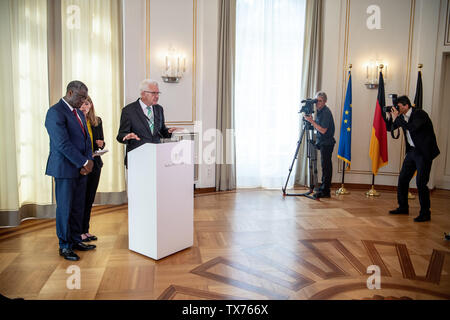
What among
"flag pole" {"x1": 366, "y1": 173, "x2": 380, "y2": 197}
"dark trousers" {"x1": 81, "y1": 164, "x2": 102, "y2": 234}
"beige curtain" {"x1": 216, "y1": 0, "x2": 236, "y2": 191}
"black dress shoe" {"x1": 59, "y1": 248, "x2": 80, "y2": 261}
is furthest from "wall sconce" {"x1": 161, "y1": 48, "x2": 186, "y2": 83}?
"flag pole" {"x1": 366, "y1": 173, "x2": 380, "y2": 197}

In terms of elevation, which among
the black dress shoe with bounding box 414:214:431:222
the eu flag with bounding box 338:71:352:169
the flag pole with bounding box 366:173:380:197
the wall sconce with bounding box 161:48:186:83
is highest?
the wall sconce with bounding box 161:48:186:83

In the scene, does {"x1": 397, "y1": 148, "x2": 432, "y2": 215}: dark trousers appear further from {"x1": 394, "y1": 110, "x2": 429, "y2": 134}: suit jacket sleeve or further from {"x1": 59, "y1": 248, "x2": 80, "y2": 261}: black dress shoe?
{"x1": 59, "y1": 248, "x2": 80, "y2": 261}: black dress shoe

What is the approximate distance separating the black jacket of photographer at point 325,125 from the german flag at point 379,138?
34.7 inches

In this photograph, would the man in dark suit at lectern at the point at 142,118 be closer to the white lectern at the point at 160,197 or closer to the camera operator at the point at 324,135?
the white lectern at the point at 160,197

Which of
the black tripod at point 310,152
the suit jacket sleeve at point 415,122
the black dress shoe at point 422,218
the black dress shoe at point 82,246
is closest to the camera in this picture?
the black dress shoe at point 82,246

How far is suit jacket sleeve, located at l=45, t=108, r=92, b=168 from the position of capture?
312cm

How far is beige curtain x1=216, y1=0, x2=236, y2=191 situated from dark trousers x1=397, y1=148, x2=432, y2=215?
2.76 meters

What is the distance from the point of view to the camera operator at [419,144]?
4672 millimetres

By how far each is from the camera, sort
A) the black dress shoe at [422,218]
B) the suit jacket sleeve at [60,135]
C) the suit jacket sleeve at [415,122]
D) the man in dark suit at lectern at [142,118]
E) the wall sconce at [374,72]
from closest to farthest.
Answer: the suit jacket sleeve at [60,135]
the man in dark suit at lectern at [142,118]
the suit jacket sleeve at [415,122]
the black dress shoe at [422,218]
the wall sconce at [374,72]

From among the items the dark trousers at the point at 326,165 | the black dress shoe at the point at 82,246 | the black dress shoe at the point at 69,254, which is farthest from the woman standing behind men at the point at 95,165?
the dark trousers at the point at 326,165

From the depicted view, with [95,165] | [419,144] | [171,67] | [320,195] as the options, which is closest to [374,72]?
[419,144]

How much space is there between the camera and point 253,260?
134 inches

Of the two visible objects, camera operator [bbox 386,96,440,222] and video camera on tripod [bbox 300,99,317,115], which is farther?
video camera on tripod [bbox 300,99,317,115]

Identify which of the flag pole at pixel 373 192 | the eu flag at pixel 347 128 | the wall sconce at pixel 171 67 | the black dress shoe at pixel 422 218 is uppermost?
the wall sconce at pixel 171 67
